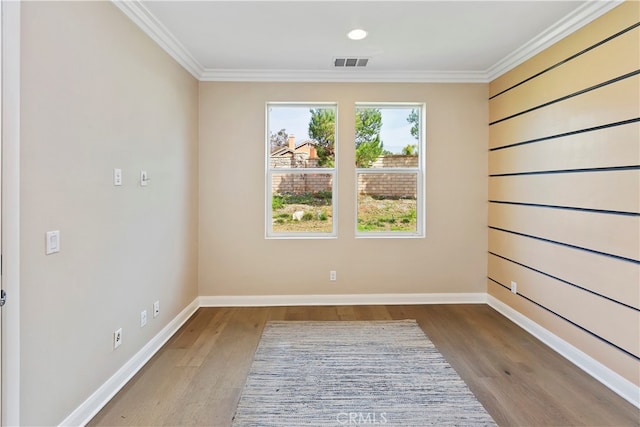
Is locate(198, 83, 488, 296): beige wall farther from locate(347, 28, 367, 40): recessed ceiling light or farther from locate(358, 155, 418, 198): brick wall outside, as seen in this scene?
locate(347, 28, 367, 40): recessed ceiling light

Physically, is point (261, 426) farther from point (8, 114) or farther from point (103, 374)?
point (8, 114)

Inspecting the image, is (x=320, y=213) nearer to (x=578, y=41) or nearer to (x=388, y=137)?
(x=388, y=137)

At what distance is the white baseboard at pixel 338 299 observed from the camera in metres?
3.84

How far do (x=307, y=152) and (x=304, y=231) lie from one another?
3.01 ft

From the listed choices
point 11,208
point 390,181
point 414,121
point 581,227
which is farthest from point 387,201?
point 11,208

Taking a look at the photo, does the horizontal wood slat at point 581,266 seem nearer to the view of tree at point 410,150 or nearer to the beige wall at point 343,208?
the beige wall at point 343,208

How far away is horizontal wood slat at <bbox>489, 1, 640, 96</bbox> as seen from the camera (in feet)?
7.09

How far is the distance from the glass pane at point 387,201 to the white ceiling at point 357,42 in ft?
3.65

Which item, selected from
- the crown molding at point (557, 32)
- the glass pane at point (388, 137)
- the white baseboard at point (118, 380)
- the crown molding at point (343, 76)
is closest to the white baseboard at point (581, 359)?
the glass pane at point (388, 137)

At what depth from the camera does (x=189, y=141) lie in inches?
138

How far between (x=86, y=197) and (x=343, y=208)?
2.53 meters

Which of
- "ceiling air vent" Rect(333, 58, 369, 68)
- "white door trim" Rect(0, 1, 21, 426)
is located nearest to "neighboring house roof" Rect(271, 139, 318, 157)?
"ceiling air vent" Rect(333, 58, 369, 68)

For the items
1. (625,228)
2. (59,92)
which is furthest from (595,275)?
(59,92)

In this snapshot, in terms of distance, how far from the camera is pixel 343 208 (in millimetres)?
3889
